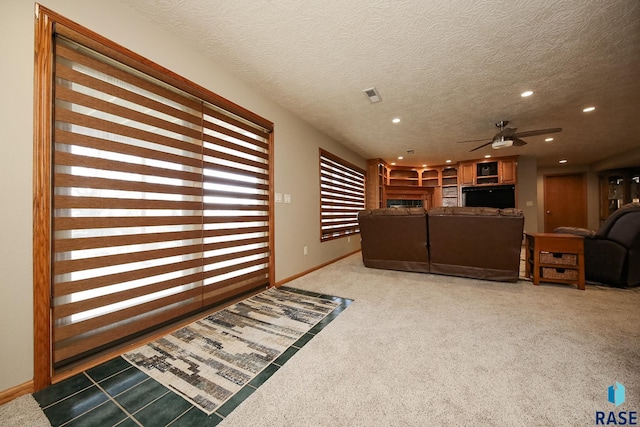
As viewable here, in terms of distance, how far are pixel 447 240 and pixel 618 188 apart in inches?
287

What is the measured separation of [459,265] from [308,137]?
3.06m

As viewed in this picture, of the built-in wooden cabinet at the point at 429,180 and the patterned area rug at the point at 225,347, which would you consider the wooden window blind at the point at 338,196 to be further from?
the patterned area rug at the point at 225,347

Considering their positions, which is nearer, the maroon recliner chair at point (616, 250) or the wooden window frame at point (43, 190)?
the wooden window frame at point (43, 190)

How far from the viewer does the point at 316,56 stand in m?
2.30

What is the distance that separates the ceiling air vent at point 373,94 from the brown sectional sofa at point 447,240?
160cm

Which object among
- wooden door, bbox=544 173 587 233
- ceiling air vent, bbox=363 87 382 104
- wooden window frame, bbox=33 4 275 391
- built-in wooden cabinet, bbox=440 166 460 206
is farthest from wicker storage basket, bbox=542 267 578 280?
wooden door, bbox=544 173 587 233

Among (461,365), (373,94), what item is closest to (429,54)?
(373,94)

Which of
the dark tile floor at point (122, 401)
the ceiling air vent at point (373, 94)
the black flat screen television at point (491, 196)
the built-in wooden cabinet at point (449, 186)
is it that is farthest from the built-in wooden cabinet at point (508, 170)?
the dark tile floor at point (122, 401)

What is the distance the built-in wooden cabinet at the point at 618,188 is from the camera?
6062 mm

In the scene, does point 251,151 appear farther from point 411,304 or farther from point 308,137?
point 411,304

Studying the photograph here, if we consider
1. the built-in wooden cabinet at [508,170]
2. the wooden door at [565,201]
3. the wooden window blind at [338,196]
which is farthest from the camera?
the wooden door at [565,201]

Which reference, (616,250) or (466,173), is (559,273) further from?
(466,173)

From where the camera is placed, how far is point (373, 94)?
3.06 m

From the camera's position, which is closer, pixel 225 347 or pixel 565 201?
pixel 225 347
